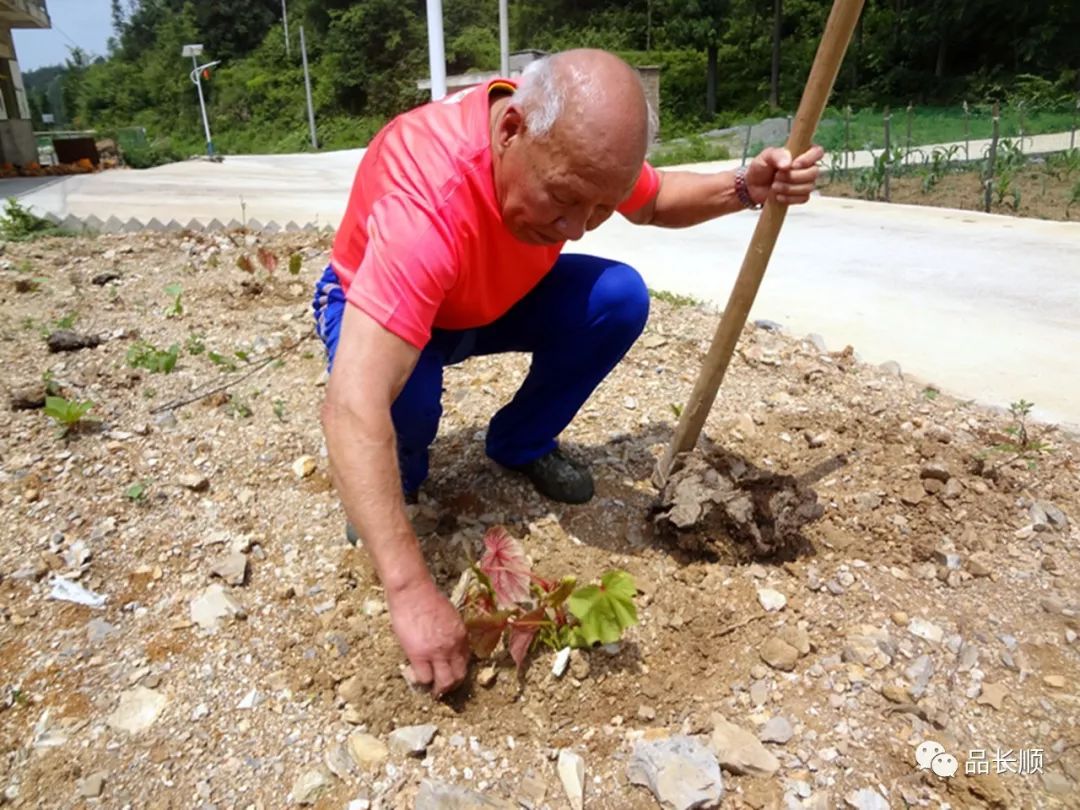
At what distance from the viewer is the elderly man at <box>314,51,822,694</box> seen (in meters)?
1.33

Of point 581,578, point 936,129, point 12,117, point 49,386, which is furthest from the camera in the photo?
point 12,117

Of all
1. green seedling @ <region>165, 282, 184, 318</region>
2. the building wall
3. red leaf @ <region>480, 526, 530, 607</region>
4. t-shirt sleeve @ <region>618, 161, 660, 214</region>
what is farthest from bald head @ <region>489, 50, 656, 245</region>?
the building wall

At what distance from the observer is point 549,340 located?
6.84 ft

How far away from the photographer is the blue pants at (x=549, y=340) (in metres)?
1.97

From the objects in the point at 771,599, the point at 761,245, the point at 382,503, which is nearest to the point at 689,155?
the point at 761,245

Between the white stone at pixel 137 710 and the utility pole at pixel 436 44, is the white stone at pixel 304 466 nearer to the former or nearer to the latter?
the white stone at pixel 137 710

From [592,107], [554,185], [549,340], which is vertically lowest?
[549,340]

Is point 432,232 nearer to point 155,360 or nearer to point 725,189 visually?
point 725,189

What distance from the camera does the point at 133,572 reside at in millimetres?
1914

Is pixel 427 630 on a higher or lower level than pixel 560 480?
higher

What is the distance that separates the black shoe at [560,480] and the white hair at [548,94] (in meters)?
0.95

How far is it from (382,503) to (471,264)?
57 centimetres

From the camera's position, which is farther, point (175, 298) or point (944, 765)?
point (175, 298)

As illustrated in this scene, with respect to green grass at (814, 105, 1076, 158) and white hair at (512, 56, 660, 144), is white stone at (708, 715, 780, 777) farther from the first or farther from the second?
green grass at (814, 105, 1076, 158)
